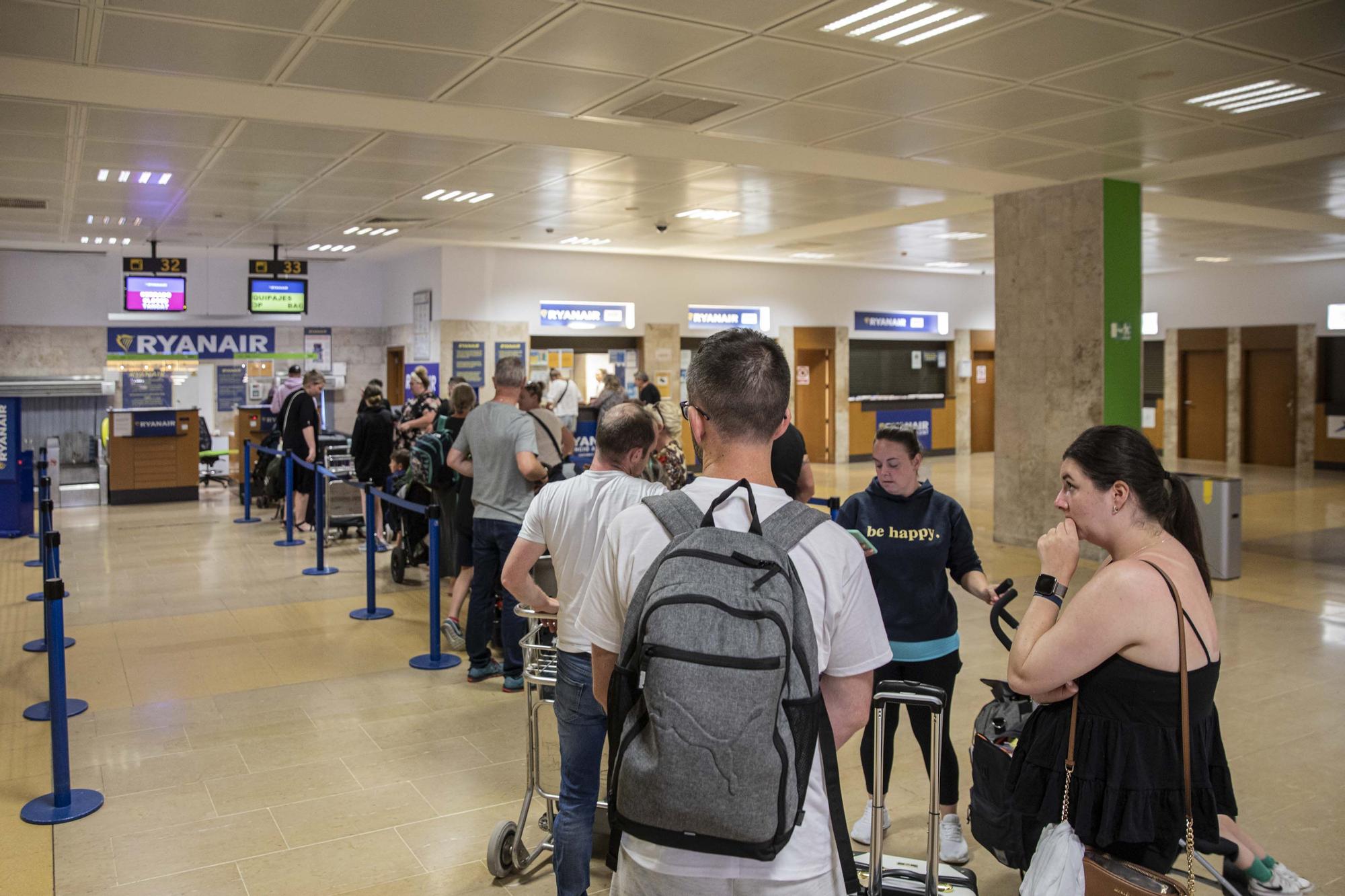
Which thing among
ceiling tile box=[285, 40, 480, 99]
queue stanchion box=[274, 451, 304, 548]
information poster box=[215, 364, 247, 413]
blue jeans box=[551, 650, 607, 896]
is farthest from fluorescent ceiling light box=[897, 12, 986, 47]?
information poster box=[215, 364, 247, 413]

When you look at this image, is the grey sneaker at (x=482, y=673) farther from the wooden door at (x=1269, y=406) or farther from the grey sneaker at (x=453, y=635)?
the wooden door at (x=1269, y=406)

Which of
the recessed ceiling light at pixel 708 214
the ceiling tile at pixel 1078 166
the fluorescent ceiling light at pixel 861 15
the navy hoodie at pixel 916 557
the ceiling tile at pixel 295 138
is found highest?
the recessed ceiling light at pixel 708 214

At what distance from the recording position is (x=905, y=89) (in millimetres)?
6543

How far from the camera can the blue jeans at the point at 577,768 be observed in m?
2.89

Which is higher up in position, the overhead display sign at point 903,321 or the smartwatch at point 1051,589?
the overhead display sign at point 903,321

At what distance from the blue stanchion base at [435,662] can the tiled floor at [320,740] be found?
0.07m

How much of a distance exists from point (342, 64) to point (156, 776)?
3.97 meters

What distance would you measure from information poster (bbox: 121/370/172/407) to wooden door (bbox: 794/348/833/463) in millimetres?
10848

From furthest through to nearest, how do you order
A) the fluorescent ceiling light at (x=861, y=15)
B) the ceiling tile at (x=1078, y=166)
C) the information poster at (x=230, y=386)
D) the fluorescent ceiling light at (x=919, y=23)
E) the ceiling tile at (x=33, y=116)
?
the information poster at (x=230, y=386)
the ceiling tile at (x=1078, y=166)
the ceiling tile at (x=33, y=116)
the fluorescent ceiling light at (x=919, y=23)
the fluorescent ceiling light at (x=861, y=15)

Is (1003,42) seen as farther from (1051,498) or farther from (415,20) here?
(1051,498)

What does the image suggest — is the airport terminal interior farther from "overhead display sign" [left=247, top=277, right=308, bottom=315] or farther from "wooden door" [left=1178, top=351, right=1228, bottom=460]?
"wooden door" [left=1178, top=351, right=1228, bottom=460]

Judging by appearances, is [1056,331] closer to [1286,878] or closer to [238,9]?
[1286,878]

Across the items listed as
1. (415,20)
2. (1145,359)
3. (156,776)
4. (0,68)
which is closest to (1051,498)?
(415,20)

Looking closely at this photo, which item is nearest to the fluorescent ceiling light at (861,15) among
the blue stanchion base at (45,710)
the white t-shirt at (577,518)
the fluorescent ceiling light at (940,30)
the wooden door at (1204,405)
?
the fluorescent ceiling light at (940,30)
